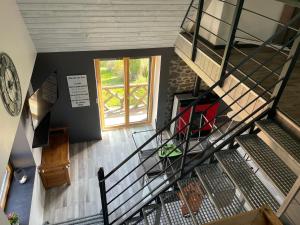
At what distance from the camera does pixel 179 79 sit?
194 inches

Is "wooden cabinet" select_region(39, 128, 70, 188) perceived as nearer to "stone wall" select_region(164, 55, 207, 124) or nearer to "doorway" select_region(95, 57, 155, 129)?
"doorway" select_region(95, 57, 155, 129)

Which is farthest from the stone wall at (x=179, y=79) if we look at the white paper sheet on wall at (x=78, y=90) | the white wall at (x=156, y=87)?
the white paper sheet on wall at (x=78, y=90)

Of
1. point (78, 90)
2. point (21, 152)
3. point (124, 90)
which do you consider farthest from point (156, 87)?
point (21, 152)

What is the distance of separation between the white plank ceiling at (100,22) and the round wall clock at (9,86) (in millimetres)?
906

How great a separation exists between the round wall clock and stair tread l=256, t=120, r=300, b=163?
2.23 m

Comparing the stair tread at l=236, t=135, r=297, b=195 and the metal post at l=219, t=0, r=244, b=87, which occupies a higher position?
the metal post at l=219, t=0, r=244, b=87

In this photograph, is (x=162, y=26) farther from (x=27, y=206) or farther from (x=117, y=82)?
(x=27, y=206)

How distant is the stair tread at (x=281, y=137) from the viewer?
5.22ft

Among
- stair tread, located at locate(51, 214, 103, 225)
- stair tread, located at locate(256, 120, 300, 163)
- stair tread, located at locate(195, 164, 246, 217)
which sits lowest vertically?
stair tread, located at locate(51, 214, 103, 225)

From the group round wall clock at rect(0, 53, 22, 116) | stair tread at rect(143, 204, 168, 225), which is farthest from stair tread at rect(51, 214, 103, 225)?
round wall clock at rect(0, 53, 22, 116)

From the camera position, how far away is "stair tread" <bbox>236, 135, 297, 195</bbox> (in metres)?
1.57

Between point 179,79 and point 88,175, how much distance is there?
103 inches

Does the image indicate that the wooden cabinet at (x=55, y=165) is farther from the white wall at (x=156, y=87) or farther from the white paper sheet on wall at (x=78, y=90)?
the white wall at (x=156, y=87)

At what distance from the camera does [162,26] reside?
148 inches
